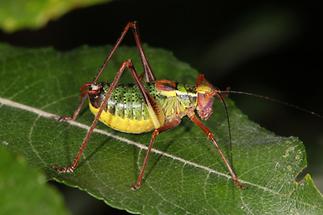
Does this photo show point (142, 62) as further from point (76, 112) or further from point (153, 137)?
point (153, 137)

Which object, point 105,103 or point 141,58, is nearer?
point 105,103

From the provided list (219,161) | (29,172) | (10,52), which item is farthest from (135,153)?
(29,172)

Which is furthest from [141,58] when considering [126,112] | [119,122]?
[119,122]

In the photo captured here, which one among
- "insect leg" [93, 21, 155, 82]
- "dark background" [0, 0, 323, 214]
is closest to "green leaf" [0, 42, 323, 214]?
"insect leg" [93, 21, 155, 82]

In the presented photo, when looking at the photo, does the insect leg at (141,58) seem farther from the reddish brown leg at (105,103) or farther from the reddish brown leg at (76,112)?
the reddish brown leg at (105,103)

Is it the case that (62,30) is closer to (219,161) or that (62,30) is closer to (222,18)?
(222,18)

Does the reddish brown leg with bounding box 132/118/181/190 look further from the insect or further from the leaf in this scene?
the leaf

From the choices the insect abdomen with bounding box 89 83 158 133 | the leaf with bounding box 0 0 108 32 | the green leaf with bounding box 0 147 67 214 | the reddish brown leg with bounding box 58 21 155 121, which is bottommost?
the insect abdomen with bounding box 89 83 158 133

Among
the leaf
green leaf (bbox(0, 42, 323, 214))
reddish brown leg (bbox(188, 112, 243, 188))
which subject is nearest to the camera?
the leaf

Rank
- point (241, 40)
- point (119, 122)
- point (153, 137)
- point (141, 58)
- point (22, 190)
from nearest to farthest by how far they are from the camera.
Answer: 1. point (22, 190)
2. point (153, 137)
3. point (119, 122)
4. point (141, 58)
5. point (241, 40)
